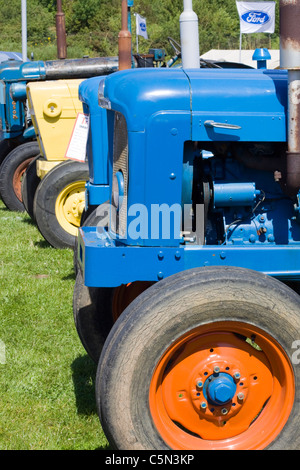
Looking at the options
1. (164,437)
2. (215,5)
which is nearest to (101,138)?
(164,437)

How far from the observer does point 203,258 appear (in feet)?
9.86

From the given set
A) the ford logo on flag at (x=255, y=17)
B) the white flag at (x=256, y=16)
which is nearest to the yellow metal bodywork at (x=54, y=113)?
the white flag at (x=256, y=16)

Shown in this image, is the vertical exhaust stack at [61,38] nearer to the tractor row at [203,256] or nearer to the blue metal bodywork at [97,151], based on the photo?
the blue metal bodywork at [97,151]

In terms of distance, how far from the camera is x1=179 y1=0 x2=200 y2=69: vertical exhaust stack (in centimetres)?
429

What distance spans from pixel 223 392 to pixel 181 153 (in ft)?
3.32

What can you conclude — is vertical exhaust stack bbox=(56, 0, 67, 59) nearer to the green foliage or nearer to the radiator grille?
the radiator grille

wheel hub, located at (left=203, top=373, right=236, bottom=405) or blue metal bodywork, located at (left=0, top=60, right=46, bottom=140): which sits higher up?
blue metal bodywork, located at (left=0, top=60, right=46, bottom=140)

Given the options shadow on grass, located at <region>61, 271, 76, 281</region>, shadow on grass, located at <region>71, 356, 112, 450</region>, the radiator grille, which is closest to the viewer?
the radiator grille

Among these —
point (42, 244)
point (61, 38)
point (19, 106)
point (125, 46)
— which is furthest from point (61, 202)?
point (61, 38)

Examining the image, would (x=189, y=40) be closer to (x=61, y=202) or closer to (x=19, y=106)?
(x=61, y=202)

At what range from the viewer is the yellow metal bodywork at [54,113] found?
7.48m

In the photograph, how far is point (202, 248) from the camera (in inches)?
119

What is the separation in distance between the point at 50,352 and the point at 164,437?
176 centimetres

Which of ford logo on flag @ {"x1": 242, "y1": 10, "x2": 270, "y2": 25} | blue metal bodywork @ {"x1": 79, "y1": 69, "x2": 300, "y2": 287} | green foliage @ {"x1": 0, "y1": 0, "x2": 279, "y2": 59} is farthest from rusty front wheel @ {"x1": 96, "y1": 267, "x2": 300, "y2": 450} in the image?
green foliage @ {"x1": 0, "y1": 0, "x2": 279, "y2": 59}
